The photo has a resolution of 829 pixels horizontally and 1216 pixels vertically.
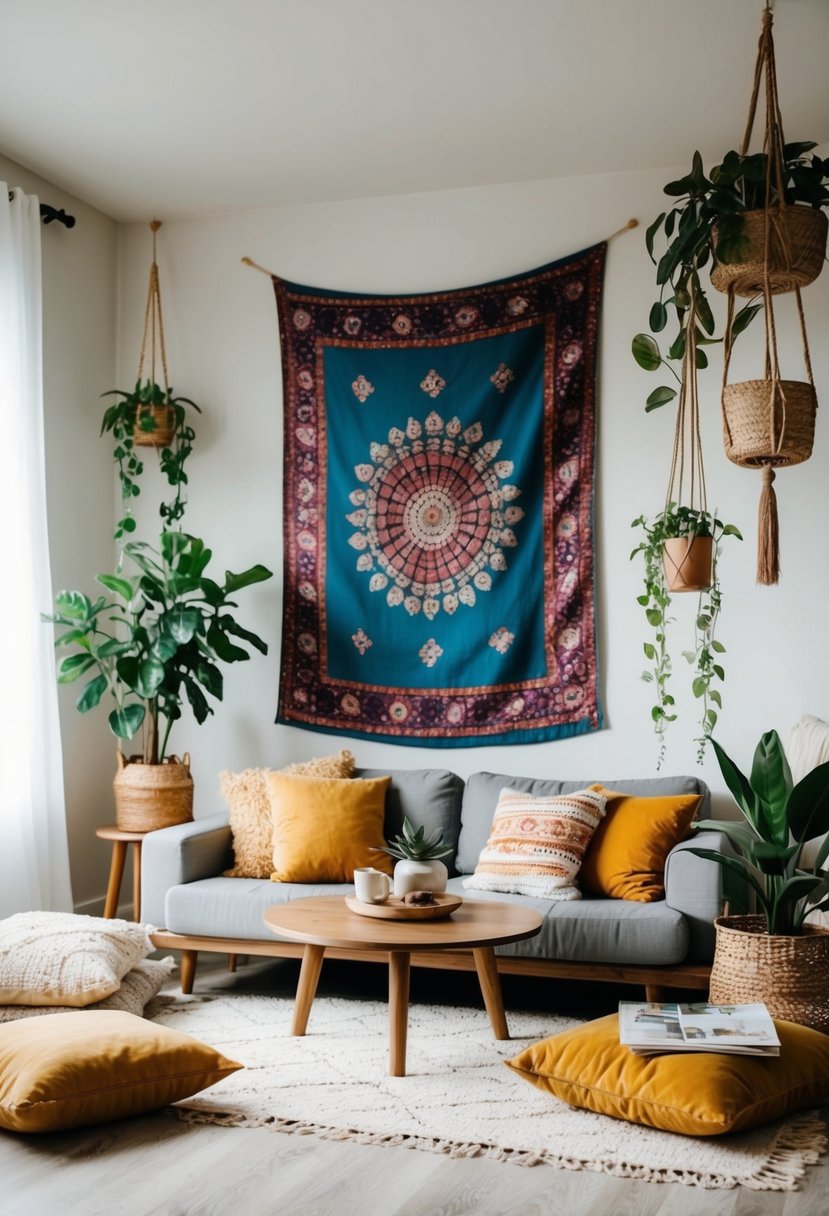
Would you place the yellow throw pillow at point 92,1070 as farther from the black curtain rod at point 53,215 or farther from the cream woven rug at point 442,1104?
the black curtain rod at point 53,215

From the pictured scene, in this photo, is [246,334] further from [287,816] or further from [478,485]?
[287,816]

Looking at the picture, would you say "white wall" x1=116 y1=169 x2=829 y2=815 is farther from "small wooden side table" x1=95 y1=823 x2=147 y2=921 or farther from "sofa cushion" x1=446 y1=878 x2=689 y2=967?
"sofa cushion" x1=446 y1=878 x2=689 y2=967

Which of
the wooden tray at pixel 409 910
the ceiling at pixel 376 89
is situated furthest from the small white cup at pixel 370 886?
the ceiling at pixel 376 89

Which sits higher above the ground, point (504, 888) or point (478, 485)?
point (478, 485)

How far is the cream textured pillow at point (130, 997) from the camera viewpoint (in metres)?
3.29

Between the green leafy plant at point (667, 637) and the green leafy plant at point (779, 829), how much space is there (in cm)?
89

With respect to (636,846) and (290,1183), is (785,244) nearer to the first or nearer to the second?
(636,846)

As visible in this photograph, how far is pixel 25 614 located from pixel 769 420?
2.62 meters

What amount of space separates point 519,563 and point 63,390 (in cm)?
194

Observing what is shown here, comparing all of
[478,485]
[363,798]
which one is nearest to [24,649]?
[363,798]

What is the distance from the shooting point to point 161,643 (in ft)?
14.2

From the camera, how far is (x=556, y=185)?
4469 millimetres

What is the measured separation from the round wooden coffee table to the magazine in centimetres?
40

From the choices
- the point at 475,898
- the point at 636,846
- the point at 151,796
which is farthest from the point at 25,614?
the point at 636,846
